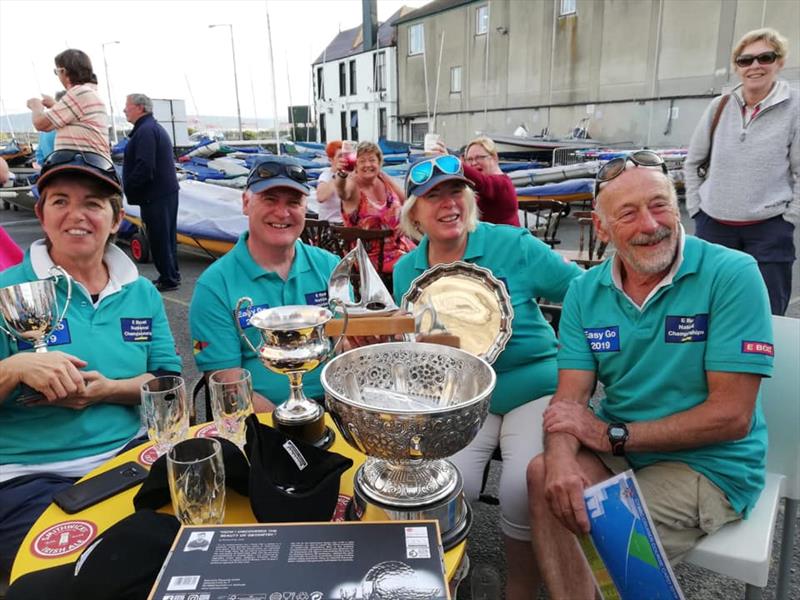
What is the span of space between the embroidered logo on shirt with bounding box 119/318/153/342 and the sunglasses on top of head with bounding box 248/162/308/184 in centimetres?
76

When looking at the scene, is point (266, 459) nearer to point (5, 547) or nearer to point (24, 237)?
point (5, 547)

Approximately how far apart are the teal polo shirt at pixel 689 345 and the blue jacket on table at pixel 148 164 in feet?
18.4

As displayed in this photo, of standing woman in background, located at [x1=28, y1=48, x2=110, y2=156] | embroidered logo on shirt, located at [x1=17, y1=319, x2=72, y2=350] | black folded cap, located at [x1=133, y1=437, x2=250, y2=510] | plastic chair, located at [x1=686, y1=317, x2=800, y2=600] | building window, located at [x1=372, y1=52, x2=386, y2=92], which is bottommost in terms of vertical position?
plastic chair, located at [x1=686, y1=317, x2=800, y2=600]

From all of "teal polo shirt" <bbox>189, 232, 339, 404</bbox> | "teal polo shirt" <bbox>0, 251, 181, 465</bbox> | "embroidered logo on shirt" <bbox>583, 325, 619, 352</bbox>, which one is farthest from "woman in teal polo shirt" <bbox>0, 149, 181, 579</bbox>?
"embroidered logo on shirt" <bbox>583, 325, 619, 352</bbox>

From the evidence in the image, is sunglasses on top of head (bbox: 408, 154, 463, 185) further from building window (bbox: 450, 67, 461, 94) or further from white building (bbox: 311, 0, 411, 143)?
white building (bbox: 311, 0, 411, 143)

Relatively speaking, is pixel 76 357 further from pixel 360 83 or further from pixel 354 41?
pixel 354 41

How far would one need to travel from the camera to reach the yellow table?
1.26 m

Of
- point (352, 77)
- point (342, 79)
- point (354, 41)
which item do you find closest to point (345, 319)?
point (352, 77)

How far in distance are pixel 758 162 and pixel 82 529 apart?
161 inches

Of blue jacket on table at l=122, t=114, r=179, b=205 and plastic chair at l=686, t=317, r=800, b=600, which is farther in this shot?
blue jacket on table at l=122, t=114, r=179, b=205

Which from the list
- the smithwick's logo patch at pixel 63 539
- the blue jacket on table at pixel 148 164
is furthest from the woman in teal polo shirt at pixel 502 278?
the blue jacket on table at pixel 148 164

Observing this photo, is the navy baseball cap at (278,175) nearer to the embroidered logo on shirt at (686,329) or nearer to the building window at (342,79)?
the embroidered logo on shirt at (686,329)

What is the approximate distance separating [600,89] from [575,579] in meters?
26.1

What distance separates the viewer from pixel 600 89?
24438mm
